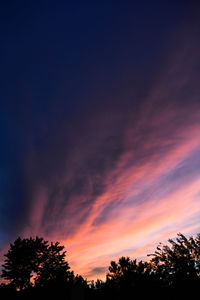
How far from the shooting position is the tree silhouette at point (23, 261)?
98.0 feet

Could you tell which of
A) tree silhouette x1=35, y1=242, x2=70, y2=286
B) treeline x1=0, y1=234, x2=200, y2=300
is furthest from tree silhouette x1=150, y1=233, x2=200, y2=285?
tree silhouette x1=35, y1=242, x2=70, y2=286

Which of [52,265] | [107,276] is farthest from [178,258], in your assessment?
[52,265]

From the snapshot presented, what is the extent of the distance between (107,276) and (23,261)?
22460mm

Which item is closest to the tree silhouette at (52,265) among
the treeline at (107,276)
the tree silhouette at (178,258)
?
the treeline at (107,276)

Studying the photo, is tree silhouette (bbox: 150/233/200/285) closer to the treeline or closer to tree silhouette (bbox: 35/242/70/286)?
the treeline

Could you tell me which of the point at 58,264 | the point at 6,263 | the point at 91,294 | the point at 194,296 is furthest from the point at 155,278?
the point at 6,263

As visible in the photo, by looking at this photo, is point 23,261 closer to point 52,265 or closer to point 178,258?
point 52,265

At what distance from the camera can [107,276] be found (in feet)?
59.3

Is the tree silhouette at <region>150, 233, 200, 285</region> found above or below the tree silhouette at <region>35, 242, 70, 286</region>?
below

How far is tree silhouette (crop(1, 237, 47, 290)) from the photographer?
29859mm

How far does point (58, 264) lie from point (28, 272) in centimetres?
637

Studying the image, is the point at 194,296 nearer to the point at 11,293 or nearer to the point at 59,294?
the point at 59,294

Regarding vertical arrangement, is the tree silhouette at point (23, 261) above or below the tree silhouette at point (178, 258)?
above

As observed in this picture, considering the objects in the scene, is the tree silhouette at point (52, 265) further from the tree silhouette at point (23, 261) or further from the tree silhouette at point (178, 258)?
the tree silhouette at point (178, 258)
